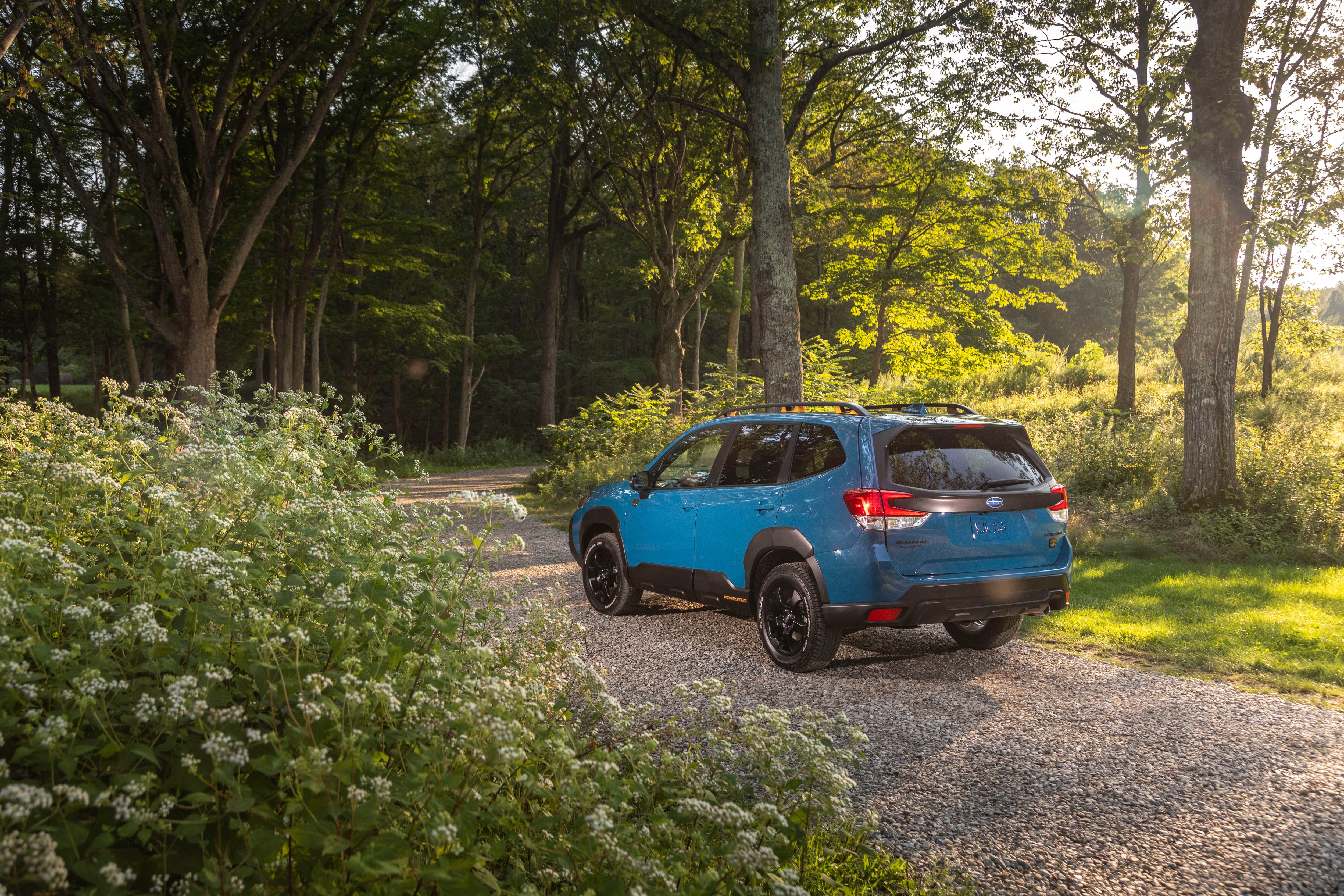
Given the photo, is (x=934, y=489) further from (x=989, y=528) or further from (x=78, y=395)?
(x=78, y=395)

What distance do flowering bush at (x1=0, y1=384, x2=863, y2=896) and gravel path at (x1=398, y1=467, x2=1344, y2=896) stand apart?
0.61 m

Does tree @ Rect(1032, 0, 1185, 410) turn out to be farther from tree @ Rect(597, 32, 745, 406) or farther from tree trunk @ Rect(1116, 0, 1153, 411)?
tree @ Rect(597, 32, 745, 406)

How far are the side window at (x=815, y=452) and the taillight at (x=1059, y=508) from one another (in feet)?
5.15

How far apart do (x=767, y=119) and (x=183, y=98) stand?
11.0m

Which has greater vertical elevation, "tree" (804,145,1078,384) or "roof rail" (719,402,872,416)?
"tree" (804,145,1078,384)

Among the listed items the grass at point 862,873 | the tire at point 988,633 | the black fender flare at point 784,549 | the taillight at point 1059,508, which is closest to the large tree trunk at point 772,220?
the tire at point 988,633

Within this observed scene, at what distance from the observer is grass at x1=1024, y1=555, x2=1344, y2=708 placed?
5.90m

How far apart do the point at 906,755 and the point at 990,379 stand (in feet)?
84.2

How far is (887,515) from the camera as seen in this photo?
5.29 meters

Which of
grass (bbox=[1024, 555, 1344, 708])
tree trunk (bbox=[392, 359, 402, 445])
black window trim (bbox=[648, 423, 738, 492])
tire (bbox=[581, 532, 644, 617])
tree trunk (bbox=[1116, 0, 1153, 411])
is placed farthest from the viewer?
tree trunk (bbox=[392, 359, 402, 445])

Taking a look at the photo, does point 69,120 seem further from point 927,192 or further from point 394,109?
point 927,192

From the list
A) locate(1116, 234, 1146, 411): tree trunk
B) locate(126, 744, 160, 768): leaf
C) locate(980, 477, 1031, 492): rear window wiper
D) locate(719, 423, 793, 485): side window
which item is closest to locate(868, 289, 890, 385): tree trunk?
locate(1116, 234, 1146, 411): tree trunk

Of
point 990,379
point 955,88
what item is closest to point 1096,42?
point 955,88

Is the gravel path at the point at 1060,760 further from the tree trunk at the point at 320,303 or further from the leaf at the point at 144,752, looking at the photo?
the tree trunk at the point at 320,303
